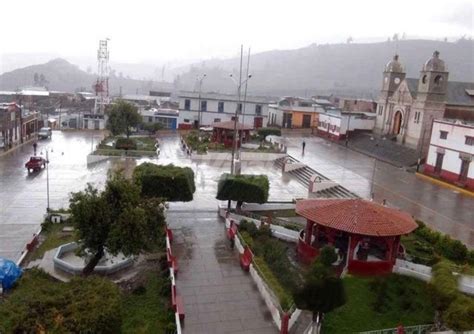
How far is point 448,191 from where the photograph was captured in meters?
30.8

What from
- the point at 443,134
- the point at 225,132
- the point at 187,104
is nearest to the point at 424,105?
the point at 443,134

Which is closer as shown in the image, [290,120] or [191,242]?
[191,242]

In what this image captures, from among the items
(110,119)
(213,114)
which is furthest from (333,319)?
(213,114)

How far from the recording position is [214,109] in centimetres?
5559

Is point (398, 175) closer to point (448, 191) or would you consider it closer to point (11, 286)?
point (448, 191)

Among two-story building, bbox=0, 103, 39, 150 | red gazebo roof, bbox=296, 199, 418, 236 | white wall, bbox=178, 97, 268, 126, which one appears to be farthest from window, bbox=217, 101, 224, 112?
red gazebo roof, bbox=296, 199, 418, 236

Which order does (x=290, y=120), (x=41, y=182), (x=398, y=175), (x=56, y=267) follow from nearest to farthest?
(x=56, y=267) < (x=41, y=182) < (x=398, y=175) < (x=290, y=120)

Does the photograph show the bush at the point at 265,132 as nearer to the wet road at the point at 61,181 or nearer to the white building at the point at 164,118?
the wet road at the point at 61,181

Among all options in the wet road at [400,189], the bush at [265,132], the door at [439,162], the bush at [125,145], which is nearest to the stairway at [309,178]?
the wet road at [400,189]

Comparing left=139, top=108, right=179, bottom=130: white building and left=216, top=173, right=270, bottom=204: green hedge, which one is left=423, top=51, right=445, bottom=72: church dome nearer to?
left=216, top=173, right=270, bottom=204: green hedge

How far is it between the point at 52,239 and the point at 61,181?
32.6 ft

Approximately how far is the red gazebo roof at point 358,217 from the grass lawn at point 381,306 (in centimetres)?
176

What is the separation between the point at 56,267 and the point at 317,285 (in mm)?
10897

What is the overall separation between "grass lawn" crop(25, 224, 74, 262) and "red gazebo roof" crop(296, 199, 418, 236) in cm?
1022
